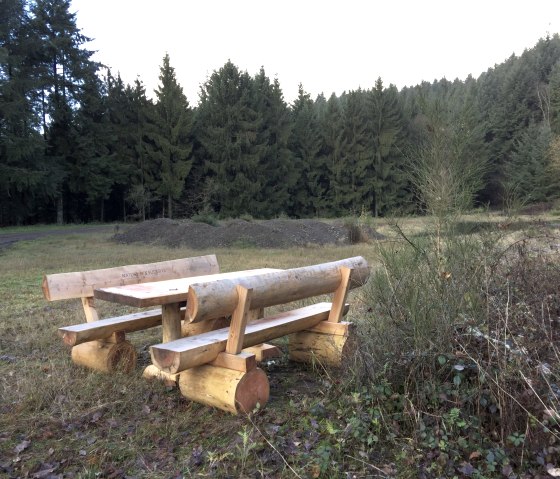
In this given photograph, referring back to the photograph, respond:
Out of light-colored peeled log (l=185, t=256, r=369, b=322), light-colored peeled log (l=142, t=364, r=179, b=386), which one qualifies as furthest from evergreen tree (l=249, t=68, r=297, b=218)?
light-colored peeled log (l=142, t=364, r=179, b=386)

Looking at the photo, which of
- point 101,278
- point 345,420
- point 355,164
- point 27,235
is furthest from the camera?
point 355,164

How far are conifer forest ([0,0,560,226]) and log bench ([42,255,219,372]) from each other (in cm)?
2091

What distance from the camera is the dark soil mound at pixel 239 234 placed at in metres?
17.5

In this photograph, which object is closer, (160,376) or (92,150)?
(160,376)

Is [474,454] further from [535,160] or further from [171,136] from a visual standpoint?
[535,160]

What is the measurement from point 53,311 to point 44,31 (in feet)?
105

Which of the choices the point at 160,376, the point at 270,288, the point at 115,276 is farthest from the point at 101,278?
the point at 270,288

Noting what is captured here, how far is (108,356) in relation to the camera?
380cm

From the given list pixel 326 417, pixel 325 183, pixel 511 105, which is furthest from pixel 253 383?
pixel 511 105

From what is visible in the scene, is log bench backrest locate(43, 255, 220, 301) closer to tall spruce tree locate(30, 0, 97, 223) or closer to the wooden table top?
the wooden table top

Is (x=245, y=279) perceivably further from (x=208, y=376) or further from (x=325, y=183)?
(x=325, y=183)

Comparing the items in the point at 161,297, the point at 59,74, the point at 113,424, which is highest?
the point at 59,74

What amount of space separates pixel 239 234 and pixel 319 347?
46.8 feet

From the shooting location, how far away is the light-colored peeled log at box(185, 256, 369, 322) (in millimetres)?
2766
